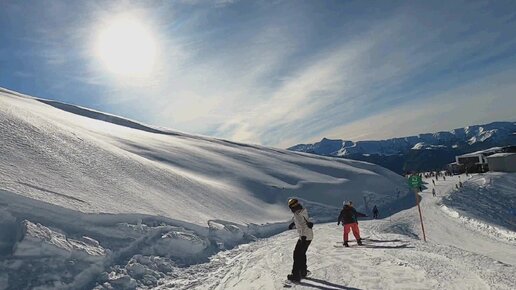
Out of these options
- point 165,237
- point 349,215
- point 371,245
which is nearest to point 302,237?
point 349,215

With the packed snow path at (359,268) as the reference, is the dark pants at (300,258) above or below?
above

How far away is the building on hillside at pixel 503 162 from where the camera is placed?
6981 cm

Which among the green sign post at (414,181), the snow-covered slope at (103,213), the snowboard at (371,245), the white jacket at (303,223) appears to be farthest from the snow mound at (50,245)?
the green sign post at (414,181)

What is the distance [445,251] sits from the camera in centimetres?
1154

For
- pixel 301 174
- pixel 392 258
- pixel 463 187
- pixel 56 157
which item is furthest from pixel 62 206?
pixel 463 187

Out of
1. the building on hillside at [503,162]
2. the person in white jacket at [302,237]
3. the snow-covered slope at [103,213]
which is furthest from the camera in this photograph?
the building on hillside at [503,162]

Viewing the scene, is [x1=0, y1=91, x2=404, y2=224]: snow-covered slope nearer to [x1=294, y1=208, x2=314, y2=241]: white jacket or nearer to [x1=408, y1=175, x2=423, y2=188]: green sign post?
[x1=294, y1=208, x2=314, y2=241]: white jacket

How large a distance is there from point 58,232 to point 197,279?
4252 mm

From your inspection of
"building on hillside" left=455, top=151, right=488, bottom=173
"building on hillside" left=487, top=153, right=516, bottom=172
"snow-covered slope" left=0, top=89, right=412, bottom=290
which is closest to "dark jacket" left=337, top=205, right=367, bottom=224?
"snow-covered slope" left=0, top=89, right=412, bottom=290

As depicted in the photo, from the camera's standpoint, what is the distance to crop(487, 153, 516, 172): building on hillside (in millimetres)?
69812

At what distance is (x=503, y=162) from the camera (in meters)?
71.1

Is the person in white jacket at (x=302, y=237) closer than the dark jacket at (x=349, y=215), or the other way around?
the person in white jacket at (x=302, y=237)

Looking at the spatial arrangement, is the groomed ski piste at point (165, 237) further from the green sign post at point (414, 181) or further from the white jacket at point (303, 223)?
the green sign post at point (414, 181)

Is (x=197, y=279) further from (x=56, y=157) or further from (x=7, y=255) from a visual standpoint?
(x=56, y=157)
